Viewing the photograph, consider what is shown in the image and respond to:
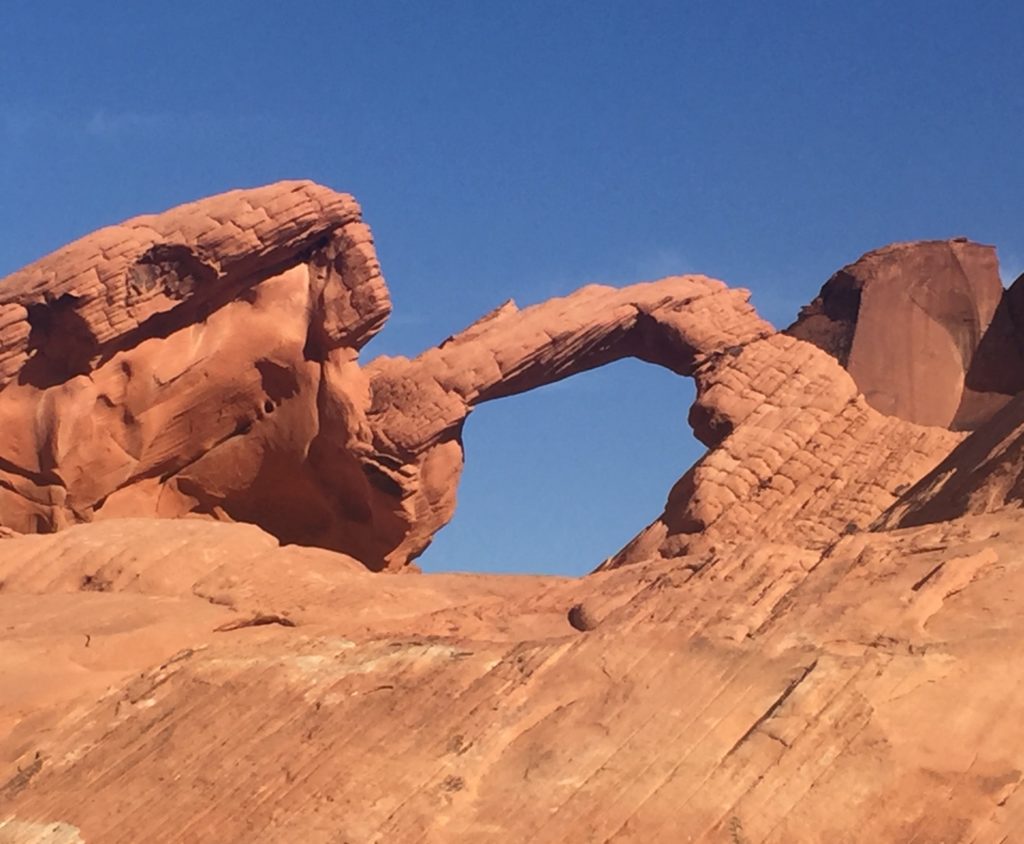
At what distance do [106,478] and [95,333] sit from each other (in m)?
1.72

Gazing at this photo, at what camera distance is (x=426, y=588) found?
44.0 ft

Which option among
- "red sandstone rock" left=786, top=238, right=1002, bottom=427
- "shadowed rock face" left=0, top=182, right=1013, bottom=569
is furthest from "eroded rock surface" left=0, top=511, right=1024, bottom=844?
"red sandstone rock" left=786, top=238, right=1002, bottom=427

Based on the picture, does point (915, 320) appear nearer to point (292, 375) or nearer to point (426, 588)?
point (292, 375)

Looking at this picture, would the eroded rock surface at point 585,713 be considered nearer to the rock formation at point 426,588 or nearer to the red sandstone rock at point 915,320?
the rock formation at point 426,588

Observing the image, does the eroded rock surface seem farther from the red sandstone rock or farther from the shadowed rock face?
the red sandstone rock

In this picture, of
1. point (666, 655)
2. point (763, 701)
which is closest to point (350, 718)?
point (666, 655)

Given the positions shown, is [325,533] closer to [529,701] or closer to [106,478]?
[106,478]

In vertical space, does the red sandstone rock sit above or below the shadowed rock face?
above

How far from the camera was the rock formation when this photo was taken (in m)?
7.93

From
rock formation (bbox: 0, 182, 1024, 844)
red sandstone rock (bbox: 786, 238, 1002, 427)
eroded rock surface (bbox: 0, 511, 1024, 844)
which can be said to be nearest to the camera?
eroded rock surface (bbox: 0, 511, 1024, 844)

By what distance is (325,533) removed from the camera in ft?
64.3

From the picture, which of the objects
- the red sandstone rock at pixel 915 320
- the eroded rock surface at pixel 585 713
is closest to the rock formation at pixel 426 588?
the eroded rock surface at pixel 585 713

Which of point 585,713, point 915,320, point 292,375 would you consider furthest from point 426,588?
point 915,320

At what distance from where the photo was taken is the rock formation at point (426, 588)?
7.93 meters
